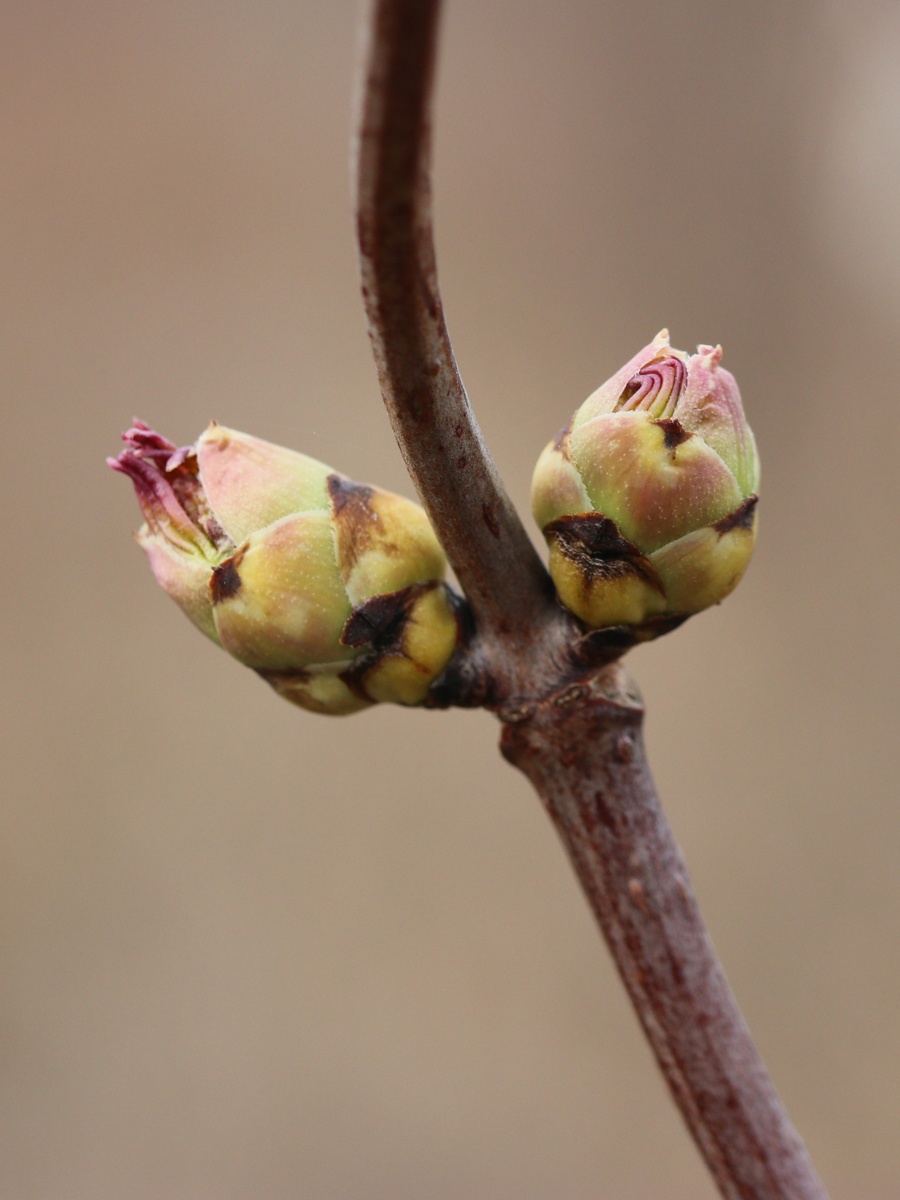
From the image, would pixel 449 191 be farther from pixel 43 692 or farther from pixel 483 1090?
pixel 483 1090

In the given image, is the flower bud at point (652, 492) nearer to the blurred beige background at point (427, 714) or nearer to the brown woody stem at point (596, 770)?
the brown woody stem at point (596, 770)

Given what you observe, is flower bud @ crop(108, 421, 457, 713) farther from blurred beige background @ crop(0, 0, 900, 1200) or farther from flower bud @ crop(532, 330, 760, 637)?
blurred beige background @ crop(0, 0, 900, 1200)

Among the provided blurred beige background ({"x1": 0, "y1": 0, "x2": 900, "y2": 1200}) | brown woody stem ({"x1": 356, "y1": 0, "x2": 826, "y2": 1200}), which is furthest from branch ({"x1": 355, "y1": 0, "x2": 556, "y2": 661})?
blurred beige background ({"x1": 0, "y1": 0, "x2": 900, "y2": 1200})

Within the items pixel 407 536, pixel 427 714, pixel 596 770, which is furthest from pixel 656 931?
pixel 427 714

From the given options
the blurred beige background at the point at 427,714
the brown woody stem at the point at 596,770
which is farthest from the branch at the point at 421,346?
the blurred beige background at the point at 427,714

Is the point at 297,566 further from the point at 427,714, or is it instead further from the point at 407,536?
the point at 427,714

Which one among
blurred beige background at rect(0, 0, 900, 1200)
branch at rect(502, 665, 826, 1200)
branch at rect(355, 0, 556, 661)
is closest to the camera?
branch at rect(355, 0, 556, 661)

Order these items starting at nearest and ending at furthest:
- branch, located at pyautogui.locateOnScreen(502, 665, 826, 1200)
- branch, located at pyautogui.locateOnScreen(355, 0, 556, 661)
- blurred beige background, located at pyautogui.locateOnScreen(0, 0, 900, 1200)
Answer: branch, located at pyautogui.locateOnScreen(355, 0, 556, 661) → branch, located at pyautogui.locateOnScreen(502, 665, 826, 1200) → blurred beige background, located at pyautogui.locateOnScreen(0, 0, 900, 1200)
